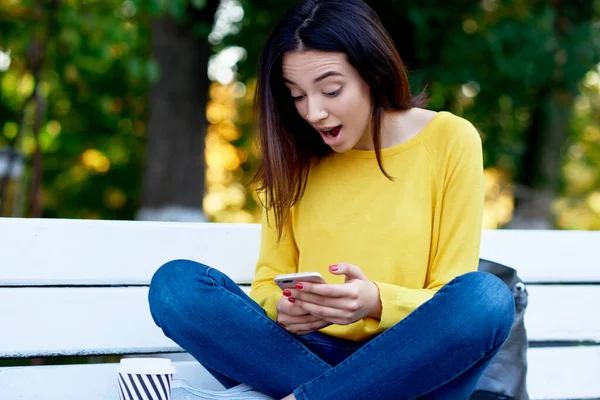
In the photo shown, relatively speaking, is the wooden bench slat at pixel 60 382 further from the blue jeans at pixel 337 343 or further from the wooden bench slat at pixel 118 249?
the blue jeans at pixel 337 343

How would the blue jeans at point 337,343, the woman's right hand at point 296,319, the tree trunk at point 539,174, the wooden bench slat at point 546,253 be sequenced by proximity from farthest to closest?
the tree trunk at point 539,174, the wooden bench slat at point 546,253, the woman's right hand at point 296,319, the blue jeans at point 337,343

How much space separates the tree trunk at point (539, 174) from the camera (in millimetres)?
7570

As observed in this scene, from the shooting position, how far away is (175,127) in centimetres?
621

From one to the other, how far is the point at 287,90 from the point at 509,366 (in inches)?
41.3

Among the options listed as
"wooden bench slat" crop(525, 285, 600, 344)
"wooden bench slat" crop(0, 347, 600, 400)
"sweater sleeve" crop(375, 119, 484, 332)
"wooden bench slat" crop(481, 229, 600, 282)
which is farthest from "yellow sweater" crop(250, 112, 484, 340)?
"wooden bench slat" crop(525, 285, 600, 344)

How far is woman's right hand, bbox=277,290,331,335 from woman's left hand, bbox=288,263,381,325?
0.04m

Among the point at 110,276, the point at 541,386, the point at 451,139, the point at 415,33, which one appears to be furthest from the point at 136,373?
the point at 415,33

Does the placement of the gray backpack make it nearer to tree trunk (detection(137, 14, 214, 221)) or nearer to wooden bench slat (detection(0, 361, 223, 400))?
wooden bench slat (detection(0, 361, 223, 400))

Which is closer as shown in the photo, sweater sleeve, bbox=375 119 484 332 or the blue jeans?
the blue jeans

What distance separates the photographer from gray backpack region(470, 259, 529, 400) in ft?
8.36

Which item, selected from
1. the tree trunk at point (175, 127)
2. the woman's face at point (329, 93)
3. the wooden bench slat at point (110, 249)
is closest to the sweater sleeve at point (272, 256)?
the wooden bench slat at point (110, 249)

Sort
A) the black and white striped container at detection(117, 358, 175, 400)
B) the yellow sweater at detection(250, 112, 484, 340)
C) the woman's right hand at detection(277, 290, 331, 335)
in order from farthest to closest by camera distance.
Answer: the yellow sweater at detection(250, 112, 484, 340) → the woman's right hand at detection(277, 290, 331, 335) → the black and white striped container at detection(117, 358, 175, 400)

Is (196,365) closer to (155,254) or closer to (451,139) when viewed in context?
(155,254)

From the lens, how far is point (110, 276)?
2.66 metres
